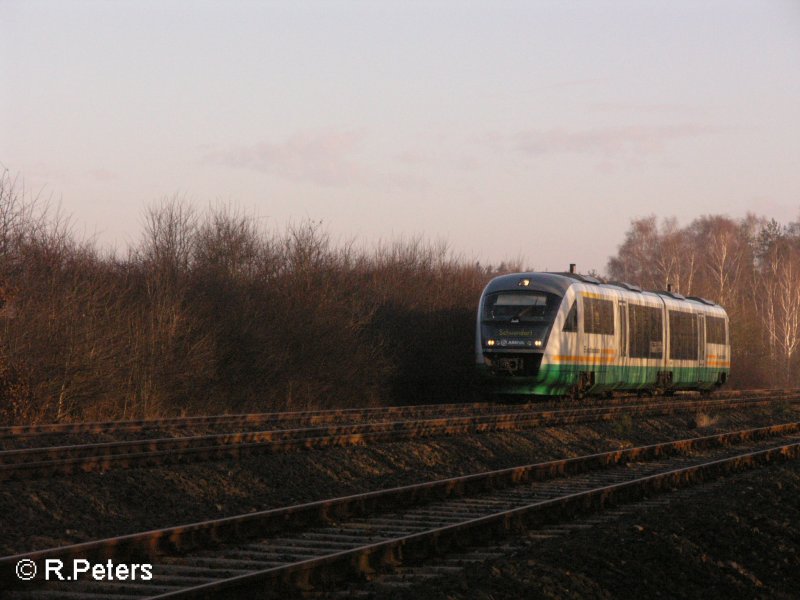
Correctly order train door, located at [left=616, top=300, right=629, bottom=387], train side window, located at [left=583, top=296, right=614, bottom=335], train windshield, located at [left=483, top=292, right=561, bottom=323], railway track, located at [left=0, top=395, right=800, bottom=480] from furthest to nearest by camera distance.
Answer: train door, located at [left=616, top=300, right=629, bottom=387] → train side window, located at [left=583, top=296, right=614, bottom=335] → train windshield, located at [left=483, top=292, right=561, bottom=323] → railway track, located at [left=0, top=395, right=800, bottom=480]

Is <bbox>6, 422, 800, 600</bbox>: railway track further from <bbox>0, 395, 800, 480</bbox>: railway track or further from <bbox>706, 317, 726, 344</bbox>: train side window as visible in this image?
<bbox>706, 317, 726, 344</bbox>: train side window

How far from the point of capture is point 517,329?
89.6ft

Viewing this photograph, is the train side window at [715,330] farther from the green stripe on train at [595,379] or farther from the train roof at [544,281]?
the train roof at [544,281]

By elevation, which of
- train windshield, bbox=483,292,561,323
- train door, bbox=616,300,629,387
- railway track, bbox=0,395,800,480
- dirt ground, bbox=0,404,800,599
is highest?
train windshield, bbox=483,292,561,323

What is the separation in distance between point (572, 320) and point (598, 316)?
5.63 ft

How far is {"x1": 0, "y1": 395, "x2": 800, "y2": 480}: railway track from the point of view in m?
13.4

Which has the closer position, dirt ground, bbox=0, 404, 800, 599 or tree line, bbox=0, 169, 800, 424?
dirt ground, bbox=0, 404, 800, 599

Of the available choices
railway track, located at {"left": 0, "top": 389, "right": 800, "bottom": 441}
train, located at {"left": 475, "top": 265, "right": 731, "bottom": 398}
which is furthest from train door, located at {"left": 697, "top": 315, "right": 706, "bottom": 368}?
railway track, located at {"left": 0, "top": 389, "right": 800, "bottom": 441}

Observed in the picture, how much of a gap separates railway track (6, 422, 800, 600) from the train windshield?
1136cm

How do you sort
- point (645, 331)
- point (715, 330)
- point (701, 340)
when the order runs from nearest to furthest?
1. point (645, 331)
2. point (701, 340)
3. point (715, 330)

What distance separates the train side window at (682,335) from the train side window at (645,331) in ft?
3.50

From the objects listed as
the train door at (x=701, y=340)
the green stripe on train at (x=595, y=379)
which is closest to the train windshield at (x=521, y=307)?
the green stripe on train at (x=595, y=379)

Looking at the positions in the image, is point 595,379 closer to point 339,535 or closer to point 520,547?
point 520,547

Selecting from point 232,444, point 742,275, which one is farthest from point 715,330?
point 742,275
